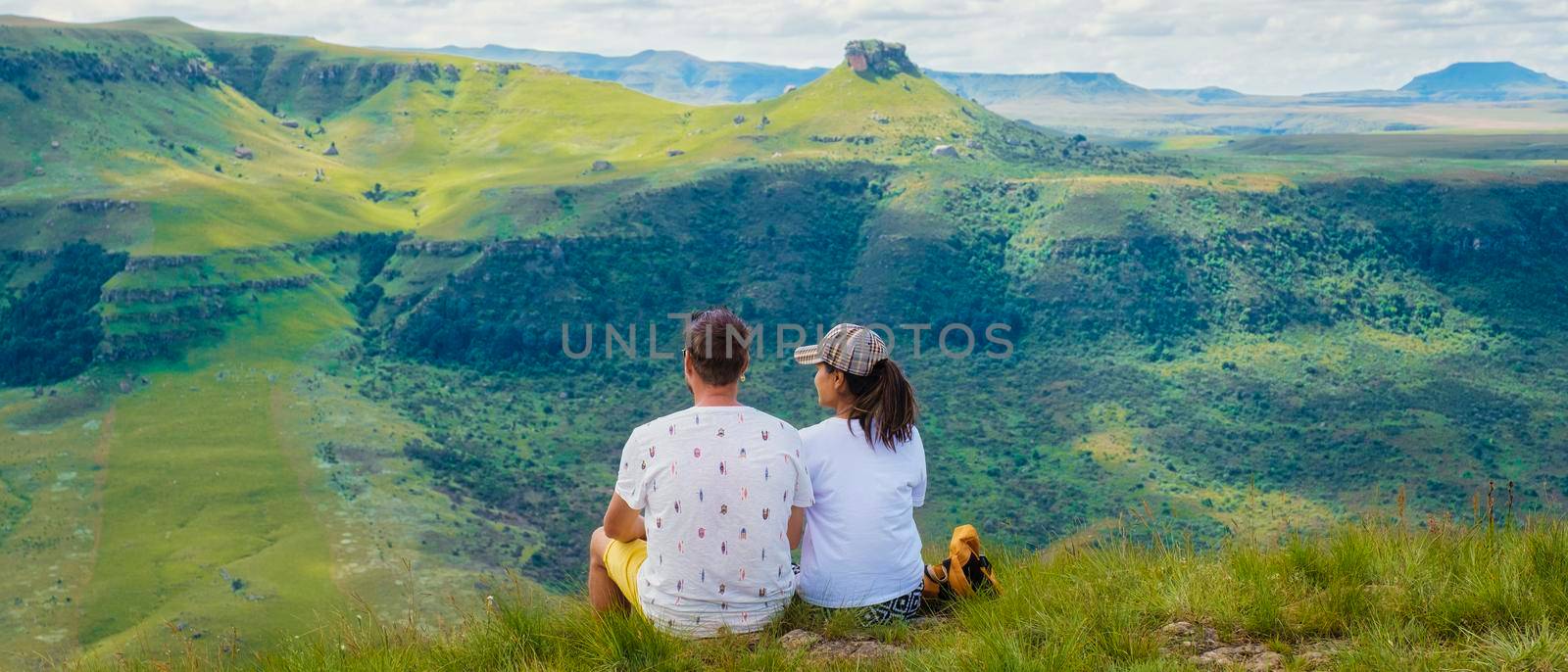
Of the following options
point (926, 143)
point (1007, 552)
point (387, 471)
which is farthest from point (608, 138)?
point (1007, 552)

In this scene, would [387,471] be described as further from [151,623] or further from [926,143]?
[926,143]

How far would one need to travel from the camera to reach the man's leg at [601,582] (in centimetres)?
776

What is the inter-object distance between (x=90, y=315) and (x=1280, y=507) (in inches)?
3652

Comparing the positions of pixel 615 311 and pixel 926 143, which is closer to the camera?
pixel 615 311

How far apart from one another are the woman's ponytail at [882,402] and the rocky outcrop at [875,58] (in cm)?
16798

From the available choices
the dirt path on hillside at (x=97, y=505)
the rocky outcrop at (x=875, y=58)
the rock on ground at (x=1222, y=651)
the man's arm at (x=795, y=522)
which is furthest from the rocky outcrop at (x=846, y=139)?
the rock on ground at (x=1222, y=651)

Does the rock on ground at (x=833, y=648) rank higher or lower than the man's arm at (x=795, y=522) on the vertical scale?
lower

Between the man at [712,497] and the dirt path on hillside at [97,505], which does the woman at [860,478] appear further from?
the dirt path on hillside at [97,505]

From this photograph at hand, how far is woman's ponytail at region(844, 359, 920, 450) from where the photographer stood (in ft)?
24.0

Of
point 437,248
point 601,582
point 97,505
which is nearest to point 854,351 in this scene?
point 601,582

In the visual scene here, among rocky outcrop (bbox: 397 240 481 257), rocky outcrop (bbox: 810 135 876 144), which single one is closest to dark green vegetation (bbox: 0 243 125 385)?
rocky outcrop (bbox: 397 240 481 257)

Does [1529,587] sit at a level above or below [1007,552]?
above

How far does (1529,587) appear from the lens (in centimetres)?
659

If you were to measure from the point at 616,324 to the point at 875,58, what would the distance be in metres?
79.7
